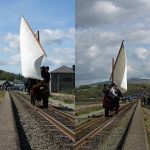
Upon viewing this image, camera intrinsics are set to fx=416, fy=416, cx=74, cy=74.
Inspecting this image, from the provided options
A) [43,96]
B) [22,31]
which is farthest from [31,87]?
[22,31]

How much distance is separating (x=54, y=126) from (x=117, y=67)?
4.76m

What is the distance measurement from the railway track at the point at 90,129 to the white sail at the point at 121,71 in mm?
712

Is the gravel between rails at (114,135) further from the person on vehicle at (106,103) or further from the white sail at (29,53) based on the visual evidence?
the white sail at (29,53)

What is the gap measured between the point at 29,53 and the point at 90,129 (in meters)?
2.05

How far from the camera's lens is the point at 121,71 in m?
7.85

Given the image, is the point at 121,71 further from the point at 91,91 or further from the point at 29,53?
the point at 29,53

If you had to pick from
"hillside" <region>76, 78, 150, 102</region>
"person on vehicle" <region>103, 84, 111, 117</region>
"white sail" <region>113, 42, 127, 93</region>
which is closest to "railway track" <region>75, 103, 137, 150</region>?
"person on vehicle" <region>103, 84, 111, 117</region>

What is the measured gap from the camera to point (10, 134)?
12031 millimetres

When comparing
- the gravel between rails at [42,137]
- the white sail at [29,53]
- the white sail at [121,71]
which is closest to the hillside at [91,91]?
the white sail at [121,71]

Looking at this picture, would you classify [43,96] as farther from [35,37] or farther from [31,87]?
[35,37]

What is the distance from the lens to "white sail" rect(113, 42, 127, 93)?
24.7ft

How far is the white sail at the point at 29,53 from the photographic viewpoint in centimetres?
824

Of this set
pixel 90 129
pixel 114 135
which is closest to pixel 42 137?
pixel 114 135

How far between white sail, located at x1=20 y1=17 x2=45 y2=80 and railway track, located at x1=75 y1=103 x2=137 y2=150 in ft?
5.05
